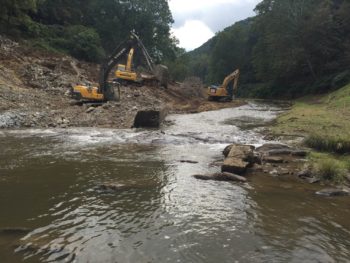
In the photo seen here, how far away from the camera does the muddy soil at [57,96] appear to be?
896 inches

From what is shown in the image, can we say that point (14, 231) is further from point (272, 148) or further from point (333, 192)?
point (272, 148)

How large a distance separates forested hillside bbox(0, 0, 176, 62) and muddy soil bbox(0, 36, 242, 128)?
14.0 ft

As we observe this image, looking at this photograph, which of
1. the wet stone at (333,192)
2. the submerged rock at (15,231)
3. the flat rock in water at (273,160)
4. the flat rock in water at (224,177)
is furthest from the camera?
the flat rock in water at (273,160)

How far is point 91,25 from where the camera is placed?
209 ft

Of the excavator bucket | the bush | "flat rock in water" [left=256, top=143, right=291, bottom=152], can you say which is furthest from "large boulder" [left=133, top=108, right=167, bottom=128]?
the excavator bucket

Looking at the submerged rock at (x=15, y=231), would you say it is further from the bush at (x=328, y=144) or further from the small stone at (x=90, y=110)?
the small stone at (x=90, y=110)

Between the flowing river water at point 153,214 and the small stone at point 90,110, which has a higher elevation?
the small stone at point 90,110

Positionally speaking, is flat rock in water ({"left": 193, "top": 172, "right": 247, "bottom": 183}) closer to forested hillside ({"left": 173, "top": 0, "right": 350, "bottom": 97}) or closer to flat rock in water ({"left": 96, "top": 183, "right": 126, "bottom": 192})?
flat rock in water ({"left": 96, "top": 183, "right": 126, "bottom": 192})

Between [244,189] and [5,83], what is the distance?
23.0 metres

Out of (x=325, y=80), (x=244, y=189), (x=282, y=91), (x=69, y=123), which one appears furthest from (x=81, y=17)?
(x=244, y=189)

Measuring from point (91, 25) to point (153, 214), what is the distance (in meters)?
60.5

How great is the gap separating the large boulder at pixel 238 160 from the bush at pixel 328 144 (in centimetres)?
330

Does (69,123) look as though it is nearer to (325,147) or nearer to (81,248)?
(325,147)

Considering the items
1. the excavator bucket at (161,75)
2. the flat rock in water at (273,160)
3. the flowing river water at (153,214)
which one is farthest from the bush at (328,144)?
the excavator bucket at (161,75)
